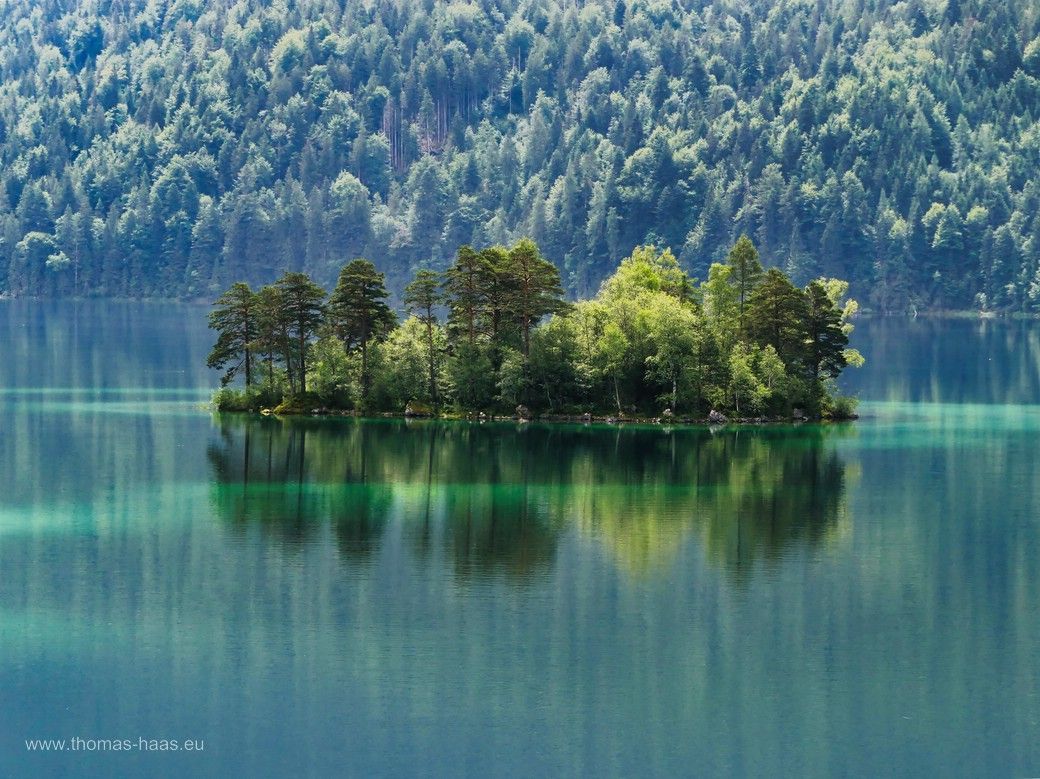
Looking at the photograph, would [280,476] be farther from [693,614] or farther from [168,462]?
[693,614]

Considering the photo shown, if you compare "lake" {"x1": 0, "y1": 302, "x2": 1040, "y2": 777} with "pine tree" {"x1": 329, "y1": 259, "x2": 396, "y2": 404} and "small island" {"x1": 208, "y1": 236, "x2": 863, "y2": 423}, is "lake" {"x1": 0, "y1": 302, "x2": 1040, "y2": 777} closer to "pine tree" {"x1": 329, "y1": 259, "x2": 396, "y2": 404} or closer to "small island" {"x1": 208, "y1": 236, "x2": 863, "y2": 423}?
"small island" {"x1": 208, "y1": 236, "x2": 863, "y2": 423}

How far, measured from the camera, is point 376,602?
2366 inches

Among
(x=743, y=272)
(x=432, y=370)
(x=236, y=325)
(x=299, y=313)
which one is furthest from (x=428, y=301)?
(x=743, y=272)

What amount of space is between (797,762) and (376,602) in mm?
19480

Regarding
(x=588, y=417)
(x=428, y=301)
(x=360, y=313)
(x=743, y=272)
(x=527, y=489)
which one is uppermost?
(x=743, y=272)

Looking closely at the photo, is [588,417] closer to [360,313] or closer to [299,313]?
[360,313]

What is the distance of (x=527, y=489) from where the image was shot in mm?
84688

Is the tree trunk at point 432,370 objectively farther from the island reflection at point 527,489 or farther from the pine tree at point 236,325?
the pine tree at point 236,325

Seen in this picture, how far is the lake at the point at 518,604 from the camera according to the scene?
153ft

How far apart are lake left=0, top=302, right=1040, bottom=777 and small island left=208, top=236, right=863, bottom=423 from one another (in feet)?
35.9

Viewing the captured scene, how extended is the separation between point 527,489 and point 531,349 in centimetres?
3181

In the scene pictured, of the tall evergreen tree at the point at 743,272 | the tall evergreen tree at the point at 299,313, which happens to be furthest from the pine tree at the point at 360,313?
the tall evergreen tree at the point at 743,272

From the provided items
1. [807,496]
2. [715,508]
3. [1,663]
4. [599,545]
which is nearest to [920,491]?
[807,496]

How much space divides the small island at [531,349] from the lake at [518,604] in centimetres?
1094
